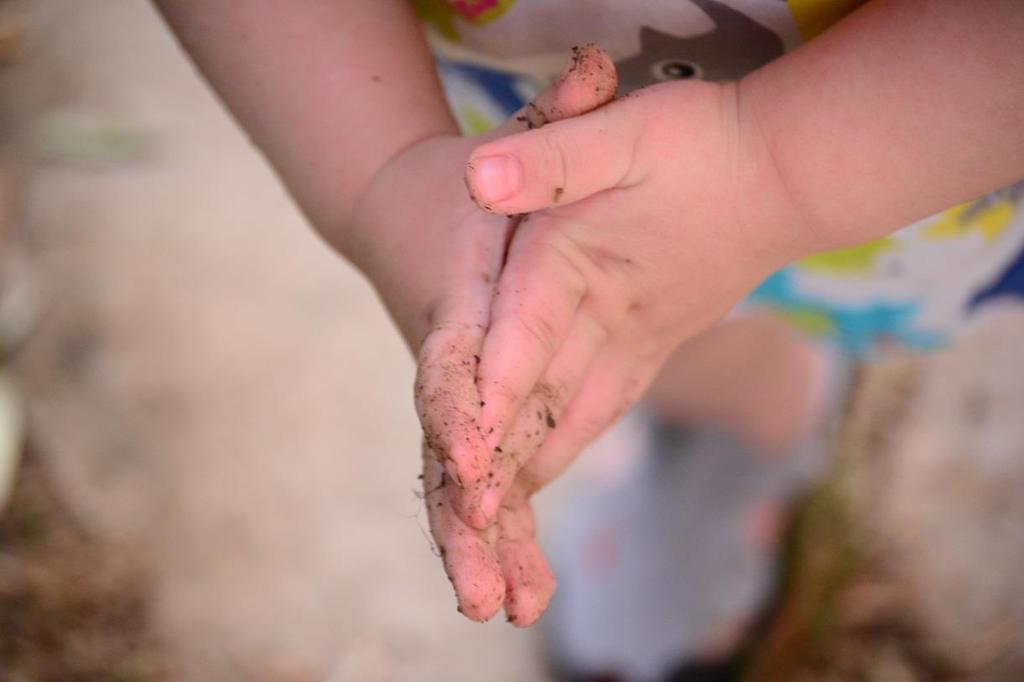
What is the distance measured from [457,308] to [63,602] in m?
0.75

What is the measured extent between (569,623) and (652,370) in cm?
55

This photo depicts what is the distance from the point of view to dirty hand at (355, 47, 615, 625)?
486 mm

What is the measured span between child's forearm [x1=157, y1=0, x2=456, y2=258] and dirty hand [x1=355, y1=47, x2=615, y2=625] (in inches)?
0.9

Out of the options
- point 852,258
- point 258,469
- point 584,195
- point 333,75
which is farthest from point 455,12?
point 258,469

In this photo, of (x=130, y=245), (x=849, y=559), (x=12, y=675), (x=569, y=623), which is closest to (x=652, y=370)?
(x=569, y=623)

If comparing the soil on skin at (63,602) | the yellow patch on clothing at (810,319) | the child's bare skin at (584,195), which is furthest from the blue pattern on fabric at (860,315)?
the soil on skin at (63,602)

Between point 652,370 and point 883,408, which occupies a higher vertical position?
point 652,370

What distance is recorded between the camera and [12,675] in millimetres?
1002

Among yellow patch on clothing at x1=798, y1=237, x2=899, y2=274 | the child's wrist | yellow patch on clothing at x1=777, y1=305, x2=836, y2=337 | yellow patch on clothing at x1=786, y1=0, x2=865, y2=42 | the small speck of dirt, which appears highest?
yellow patch on clothing at x1=786, y1=0, x2=865, y2=42

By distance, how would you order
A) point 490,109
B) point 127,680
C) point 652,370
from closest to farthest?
point 652,370, point 490,109, point 127,680

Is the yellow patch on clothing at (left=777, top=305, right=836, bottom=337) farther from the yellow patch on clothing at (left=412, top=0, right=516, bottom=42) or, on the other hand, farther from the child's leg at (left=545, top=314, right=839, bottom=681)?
the yellow patch on clothing at (left=412, top=0, right=516, bottom=42)

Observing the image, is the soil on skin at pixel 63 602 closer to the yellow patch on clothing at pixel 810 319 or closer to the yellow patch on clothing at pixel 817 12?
the yellow patch on clothing at pixel 810 319

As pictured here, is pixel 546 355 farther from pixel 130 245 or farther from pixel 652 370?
pixel 130 245

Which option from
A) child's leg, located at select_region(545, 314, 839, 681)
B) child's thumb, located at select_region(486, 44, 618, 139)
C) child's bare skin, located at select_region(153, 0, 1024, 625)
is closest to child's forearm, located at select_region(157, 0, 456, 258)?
child's bare skin, located at select_region(153, 0, 1024, 625)
